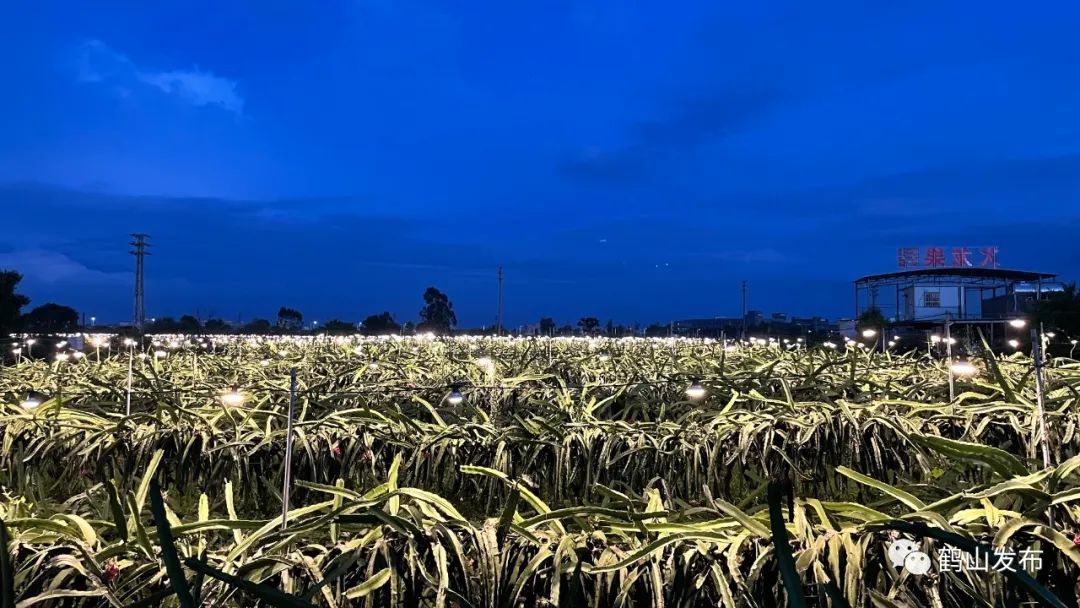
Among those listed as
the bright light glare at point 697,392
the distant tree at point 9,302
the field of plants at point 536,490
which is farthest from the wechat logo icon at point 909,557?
the distant tree at point 9,302

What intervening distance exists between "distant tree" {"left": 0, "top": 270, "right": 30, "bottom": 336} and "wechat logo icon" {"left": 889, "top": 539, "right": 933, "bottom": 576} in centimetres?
1921

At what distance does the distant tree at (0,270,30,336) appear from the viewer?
15352 millimetres

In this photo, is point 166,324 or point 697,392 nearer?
point 697,392

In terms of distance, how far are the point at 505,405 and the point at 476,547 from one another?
2753mm

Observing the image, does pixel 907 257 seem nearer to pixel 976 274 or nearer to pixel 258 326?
pixel 976 274

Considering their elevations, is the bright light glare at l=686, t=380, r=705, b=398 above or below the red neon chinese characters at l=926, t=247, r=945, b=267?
below

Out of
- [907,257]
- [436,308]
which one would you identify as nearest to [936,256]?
[907,257]

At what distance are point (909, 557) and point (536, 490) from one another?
146 cm

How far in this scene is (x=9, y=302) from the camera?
1568 cm

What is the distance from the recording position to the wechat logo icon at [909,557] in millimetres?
952

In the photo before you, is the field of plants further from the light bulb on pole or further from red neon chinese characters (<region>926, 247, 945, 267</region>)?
red neon chinese characters (<region>926, 247, 945, 267</region>)

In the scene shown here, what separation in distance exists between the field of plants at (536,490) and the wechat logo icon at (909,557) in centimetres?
1

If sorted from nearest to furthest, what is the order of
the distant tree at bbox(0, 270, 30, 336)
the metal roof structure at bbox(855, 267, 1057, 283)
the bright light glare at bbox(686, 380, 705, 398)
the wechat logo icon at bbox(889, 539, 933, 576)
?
1. the wechat logo icon at bbox(889, 539, 933, 576)
2. the bright light glare at bbox(686, 380, 705, 398)
3. the distant tree at bbox(0, 270, 30, 336)
4. the metal roof structure at bbox(855, 267, 1057, 283)

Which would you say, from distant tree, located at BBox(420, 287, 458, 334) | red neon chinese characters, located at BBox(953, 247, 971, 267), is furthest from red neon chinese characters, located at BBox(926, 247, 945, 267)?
distant tree, located at BBox(420, 287, 458, 334)
